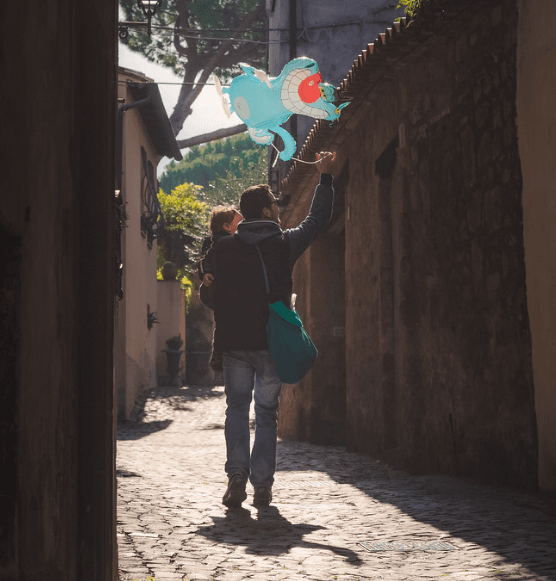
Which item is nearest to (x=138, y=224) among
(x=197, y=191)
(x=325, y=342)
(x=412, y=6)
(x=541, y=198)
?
(x=325, y=342)

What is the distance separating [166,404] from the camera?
15445 millimetres

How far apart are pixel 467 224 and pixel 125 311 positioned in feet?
27.5

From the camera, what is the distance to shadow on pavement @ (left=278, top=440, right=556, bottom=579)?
11.2ft

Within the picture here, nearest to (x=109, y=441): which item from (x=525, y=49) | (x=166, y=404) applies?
(x=525, y=49)

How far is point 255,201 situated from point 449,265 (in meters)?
1.50

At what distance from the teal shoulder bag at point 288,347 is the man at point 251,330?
0.08m

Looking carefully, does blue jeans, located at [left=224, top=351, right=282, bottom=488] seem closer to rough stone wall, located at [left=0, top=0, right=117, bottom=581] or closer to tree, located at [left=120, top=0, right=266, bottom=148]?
rough stone wall, located at [left=0, top=0, right=117, bottom=581]

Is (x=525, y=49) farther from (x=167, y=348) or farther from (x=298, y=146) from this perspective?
(x=167, y=348)

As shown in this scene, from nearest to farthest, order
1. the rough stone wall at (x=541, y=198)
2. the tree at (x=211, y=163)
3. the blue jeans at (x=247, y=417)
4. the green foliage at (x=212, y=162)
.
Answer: the rough stone wall at (x=541, y=198), the blue jeans at (x=247, y=417), the green foliage at (x=212, y=162), the tree at (x=211, y=163)

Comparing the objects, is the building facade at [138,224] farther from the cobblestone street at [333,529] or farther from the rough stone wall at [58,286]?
the rough stone wall at [58,286]

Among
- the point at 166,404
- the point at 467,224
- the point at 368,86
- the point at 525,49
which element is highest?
the point at 368,86

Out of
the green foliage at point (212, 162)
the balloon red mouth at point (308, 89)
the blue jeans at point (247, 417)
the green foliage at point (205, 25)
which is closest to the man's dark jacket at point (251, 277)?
the blue jeans at point (247, 417)

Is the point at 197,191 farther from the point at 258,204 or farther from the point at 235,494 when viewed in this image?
the point at 235,494

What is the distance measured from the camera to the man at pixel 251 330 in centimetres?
477
